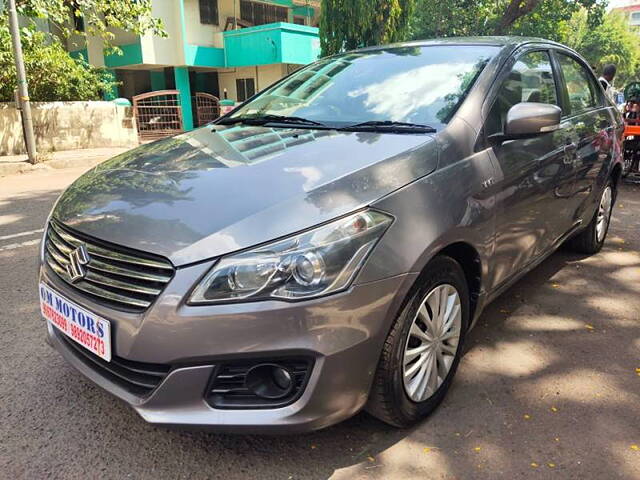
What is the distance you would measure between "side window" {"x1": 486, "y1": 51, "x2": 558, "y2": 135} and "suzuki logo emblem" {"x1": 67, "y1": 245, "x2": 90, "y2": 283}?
189 centimetres

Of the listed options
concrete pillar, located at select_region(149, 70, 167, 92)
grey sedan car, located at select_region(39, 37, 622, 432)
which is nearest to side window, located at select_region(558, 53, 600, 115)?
grey sedan car, located at select_region(39, 37, 622, 432)

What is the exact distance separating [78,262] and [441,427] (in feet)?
5.32

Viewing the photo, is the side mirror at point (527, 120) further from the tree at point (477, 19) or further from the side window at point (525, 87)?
the tree at point (477, 19)

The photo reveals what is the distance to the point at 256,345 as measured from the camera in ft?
→ 5.79

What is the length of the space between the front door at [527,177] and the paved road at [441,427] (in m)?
0.50

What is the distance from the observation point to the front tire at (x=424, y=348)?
205cm

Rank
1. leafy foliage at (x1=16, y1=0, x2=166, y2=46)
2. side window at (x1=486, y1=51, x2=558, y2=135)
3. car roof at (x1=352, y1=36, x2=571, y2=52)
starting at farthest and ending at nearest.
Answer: leafy foliage at (x1=16, y1=0, x2=166, y2=46)
car roof at (x1=352, y1=36, x2=571, y2=52)
side window at (x1=486, y1=51, x2=558, y2=135)

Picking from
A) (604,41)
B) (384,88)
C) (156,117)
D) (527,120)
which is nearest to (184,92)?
(156,117)

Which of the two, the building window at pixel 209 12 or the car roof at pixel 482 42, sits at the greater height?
the building window at pixel 209 12

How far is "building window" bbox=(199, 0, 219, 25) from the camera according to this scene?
66.5 feet

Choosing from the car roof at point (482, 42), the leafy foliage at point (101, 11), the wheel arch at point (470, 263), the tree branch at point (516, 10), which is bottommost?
the wheel arch at point (470, 263)

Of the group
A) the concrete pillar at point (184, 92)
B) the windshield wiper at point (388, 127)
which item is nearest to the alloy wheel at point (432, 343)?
the windshield wiper at point (388, 127)

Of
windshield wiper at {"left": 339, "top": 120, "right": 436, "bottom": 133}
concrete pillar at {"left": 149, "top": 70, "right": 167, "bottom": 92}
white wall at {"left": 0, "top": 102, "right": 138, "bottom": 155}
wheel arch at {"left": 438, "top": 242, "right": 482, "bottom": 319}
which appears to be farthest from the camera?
concrete pillar at {"left": 149, "top": 70, "right": 167, "bottom": 92}

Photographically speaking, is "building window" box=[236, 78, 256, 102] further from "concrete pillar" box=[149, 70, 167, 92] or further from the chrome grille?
the chrome grille
